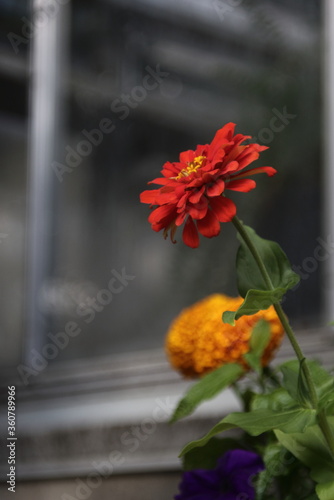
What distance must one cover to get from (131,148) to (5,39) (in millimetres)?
438

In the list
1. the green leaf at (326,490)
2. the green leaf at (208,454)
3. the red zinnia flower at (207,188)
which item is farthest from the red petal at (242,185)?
the green leaf at (208,454)

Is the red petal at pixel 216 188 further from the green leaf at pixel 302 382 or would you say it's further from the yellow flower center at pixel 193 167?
the green leaf at pixel 302 382

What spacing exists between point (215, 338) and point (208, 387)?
0.09 meters

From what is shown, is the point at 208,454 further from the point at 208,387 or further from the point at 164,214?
the point at 164,214

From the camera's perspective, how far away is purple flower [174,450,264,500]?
0.95 metres

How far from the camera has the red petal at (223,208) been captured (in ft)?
2.30

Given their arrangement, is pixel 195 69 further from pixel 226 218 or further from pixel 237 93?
pixel 226 218

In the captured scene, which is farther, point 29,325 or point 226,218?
point 29,325

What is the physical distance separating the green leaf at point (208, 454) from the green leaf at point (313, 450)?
0.59 feet

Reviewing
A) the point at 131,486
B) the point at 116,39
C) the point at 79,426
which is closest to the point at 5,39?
the point at 116,39

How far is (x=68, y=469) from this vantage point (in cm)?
142

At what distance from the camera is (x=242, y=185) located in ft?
2.34

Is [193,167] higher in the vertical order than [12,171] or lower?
lower

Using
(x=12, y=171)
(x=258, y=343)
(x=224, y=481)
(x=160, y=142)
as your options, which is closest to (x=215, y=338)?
(x=258, y=343)
